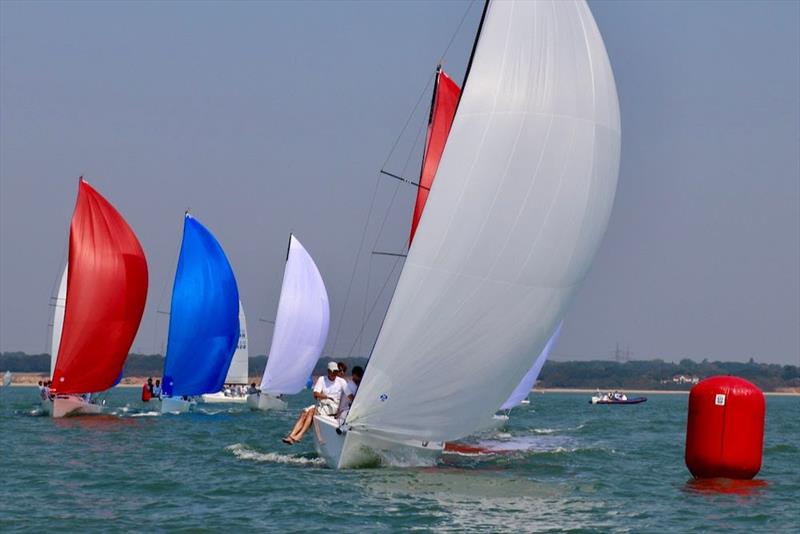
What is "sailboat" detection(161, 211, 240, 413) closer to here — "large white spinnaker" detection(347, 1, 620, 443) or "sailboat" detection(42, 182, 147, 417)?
"sailboat" detection(42, 182, 147, 417)

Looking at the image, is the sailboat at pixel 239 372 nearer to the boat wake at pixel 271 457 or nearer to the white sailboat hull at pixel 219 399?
the white sailboat hull at pixel 219 399

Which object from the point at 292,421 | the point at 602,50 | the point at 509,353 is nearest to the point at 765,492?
the point at 509,353

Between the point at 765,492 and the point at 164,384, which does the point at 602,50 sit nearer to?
the point at 765,492

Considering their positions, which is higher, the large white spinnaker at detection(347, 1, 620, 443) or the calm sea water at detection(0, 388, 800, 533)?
the large white spinnaker at detection(347, 1, 620, 443)

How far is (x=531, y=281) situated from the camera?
832 inches

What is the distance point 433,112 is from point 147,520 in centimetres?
1314

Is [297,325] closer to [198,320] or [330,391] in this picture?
[198,320]

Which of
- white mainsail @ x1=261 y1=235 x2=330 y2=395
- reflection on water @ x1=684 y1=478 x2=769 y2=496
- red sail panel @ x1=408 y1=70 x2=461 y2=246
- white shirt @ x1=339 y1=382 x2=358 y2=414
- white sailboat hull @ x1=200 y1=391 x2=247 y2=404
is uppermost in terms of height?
red sail panel @ x1=408 y1=70 x2=461 y2=246

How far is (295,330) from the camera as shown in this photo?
55.4m

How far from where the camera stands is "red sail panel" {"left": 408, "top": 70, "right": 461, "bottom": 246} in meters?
26.7

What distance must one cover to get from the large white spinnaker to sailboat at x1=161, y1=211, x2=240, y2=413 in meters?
26.7

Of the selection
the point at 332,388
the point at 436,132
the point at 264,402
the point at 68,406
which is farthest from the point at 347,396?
the point at 264,402

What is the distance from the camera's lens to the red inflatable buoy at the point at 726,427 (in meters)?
20.9

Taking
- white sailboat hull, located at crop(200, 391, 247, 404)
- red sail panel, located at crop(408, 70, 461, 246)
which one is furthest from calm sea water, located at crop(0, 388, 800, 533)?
white sailboat hull, located at crop(200, 391, 247, 404)
